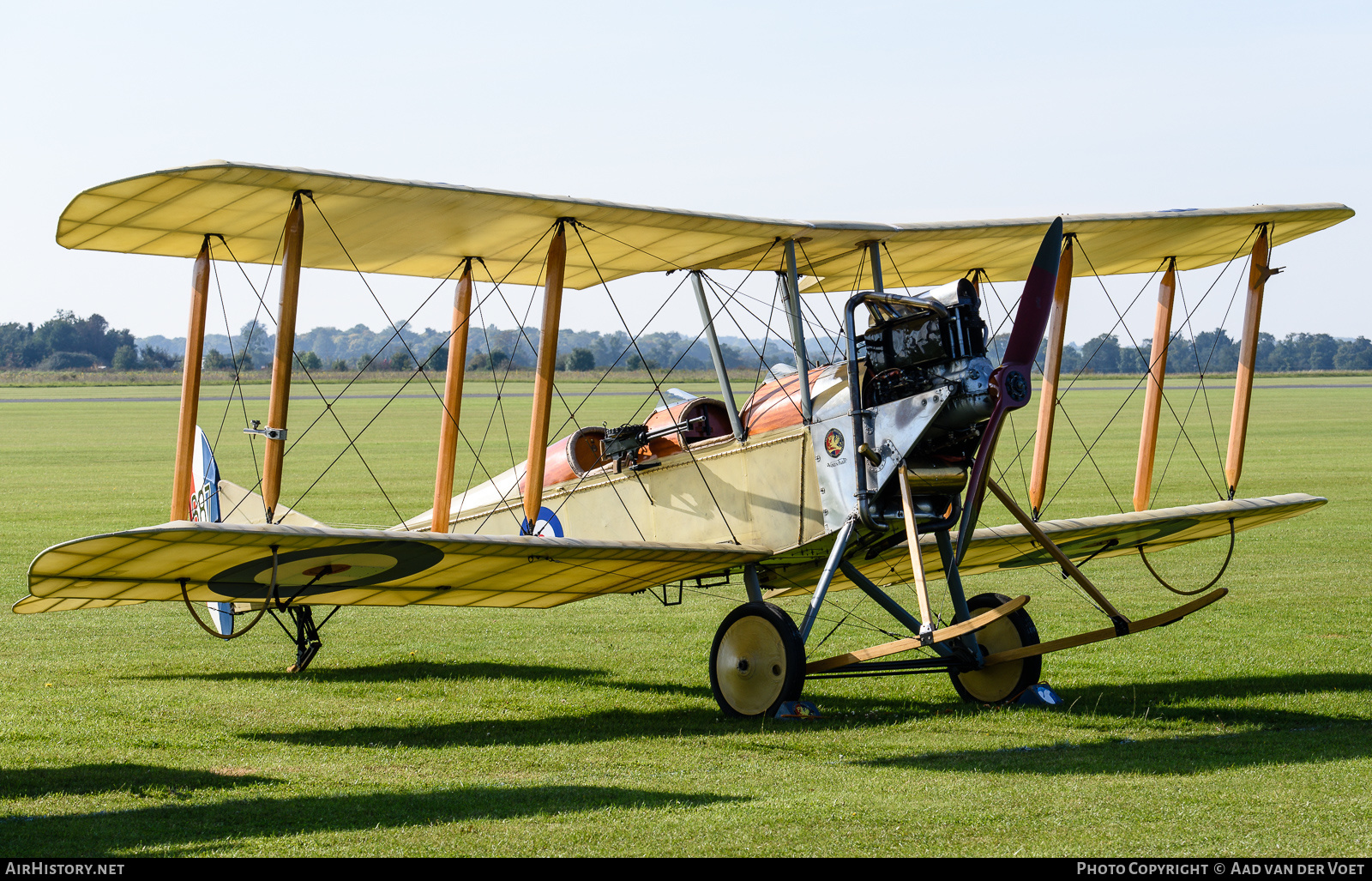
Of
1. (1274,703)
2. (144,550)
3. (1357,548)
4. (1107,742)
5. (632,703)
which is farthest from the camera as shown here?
(1357,548)

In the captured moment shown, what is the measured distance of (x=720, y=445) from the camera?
9.44m

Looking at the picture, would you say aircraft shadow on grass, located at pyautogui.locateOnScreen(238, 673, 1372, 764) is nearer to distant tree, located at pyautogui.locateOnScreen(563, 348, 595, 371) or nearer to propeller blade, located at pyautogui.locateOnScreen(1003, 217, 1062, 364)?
propeller blade, located at pyautogui.locateOnScreen(1003, 217, 1062, 364)

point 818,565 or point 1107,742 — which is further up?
point 818,565

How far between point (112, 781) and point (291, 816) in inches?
53.2

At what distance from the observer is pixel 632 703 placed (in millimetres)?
9477

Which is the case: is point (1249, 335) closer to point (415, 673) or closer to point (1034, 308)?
point (1034, 308)

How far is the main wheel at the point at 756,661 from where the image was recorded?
26.8ft

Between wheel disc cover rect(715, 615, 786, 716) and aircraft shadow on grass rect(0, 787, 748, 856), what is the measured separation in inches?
76.1

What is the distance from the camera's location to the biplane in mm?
7801
